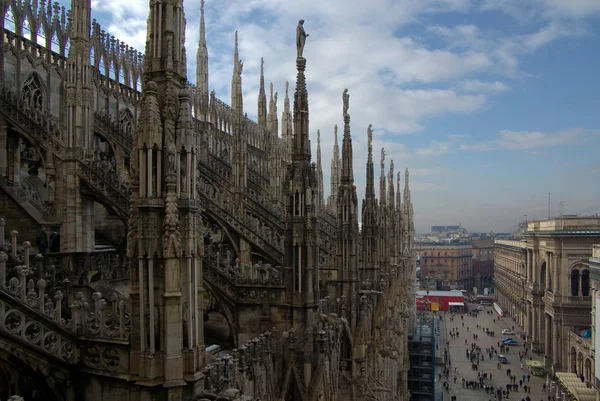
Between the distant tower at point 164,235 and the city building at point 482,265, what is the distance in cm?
12310

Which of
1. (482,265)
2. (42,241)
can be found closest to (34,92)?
(42,241)

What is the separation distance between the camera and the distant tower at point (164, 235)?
6.64 m

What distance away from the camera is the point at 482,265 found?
127812mm

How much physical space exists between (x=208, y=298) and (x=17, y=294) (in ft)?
24.6

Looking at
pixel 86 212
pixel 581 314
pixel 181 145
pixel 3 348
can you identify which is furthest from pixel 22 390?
pixel 581 314

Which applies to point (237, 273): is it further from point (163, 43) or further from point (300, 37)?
point (163, 43)

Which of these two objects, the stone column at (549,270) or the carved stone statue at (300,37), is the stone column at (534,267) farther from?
the carved stone statue at (300,37)

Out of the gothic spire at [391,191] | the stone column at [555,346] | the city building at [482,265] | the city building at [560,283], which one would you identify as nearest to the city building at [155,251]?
the gothic spire at [391,191]

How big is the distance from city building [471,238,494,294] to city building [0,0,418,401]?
99.1m

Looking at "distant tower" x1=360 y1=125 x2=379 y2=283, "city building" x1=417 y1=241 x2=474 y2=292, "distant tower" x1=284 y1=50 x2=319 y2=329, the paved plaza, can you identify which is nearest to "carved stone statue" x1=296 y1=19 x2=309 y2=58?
"distant tower" x1=284 y1=50 x2=319 y2=329

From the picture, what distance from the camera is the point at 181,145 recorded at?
6.99 meters

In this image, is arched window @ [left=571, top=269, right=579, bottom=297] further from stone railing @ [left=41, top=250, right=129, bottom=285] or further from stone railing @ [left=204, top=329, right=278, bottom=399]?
stone railing @ [left=204, top=329, right=278, bottom=399]

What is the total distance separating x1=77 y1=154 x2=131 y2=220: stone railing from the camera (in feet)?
49.9

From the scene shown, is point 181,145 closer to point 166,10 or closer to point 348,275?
point 166,10
